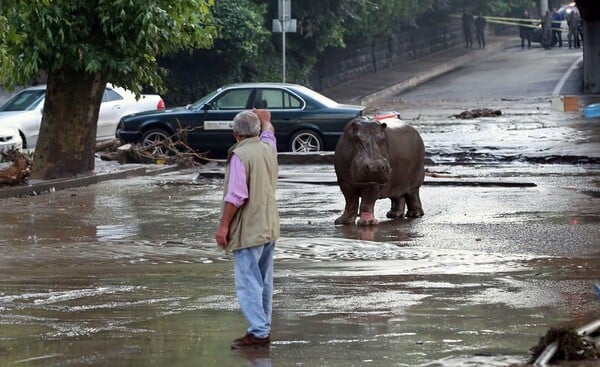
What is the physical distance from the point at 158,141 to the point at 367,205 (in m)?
10.6

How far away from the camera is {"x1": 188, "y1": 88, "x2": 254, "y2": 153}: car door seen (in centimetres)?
2545

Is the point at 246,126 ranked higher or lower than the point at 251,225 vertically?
higher

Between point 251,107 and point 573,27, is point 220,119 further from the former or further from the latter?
point 573,27

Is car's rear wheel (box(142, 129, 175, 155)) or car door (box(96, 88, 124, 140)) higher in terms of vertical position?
car door (box(96, 88, 124, 140))

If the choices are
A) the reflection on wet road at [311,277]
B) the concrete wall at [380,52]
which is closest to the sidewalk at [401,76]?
the concrete wall at [380,52]

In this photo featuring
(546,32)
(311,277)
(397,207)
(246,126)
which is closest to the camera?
(246,126)

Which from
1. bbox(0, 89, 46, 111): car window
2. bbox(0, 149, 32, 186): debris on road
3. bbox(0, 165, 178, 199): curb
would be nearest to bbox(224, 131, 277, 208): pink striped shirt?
bbox(0, 165, 178, 199): curb

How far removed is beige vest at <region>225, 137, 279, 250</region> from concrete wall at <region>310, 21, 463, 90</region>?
37908 mm

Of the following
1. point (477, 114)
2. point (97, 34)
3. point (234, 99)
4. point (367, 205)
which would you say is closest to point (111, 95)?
point (234, 99)

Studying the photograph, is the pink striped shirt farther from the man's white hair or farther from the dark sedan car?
the dark sedan car

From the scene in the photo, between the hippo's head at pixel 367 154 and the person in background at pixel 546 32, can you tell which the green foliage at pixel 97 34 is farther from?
the person in background at pixel 546 32

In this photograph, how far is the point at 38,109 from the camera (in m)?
27.0

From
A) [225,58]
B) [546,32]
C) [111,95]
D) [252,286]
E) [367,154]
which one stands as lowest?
[252,286]

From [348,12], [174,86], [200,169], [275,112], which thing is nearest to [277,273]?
[200,169]
